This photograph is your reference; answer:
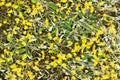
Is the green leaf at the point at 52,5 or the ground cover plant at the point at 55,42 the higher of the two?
the green leaf at the point at 52,5

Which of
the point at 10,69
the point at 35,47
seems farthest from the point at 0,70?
the point at 35,47

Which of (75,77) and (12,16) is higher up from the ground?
(12,16)

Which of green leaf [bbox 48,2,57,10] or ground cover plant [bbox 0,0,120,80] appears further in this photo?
green leaf [bbox 48,2,57,10]

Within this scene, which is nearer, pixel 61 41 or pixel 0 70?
pixel 0 70

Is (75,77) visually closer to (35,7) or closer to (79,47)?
(79,47)

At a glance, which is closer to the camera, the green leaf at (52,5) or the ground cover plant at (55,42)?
the ground cover plant at (55,42)

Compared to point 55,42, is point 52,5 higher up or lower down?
higher up

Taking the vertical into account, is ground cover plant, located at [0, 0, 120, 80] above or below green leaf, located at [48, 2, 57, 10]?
below

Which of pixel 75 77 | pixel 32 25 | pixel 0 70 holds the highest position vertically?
pixel 32 25
